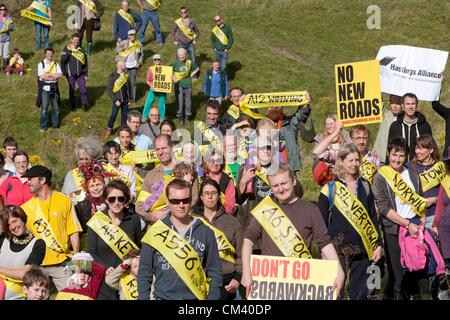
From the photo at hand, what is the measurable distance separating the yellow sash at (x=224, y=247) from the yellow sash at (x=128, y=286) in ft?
2.87

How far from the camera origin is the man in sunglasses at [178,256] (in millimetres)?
7055

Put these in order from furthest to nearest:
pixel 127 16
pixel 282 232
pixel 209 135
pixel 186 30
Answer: pixel 127 16 → pixel 186 30 → pixel 209 135 → pixel 282 232

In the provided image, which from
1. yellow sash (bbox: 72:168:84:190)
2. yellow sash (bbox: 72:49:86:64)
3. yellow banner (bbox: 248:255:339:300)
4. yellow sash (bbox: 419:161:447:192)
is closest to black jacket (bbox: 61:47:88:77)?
yellow sash (bbox: 72:49:86:64)

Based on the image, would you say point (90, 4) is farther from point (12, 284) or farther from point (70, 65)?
point (12, 284)

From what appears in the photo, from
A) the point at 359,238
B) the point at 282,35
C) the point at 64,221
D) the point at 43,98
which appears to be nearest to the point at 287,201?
the point at 359,238

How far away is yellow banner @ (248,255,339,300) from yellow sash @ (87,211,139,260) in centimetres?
169

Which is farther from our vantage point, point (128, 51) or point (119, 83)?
point (128, 51)

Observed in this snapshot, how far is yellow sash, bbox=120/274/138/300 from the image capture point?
27.0ft

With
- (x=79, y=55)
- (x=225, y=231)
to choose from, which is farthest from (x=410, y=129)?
(x=79, y=55)

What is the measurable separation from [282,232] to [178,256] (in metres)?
0.95

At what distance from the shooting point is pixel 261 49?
92.4 feet

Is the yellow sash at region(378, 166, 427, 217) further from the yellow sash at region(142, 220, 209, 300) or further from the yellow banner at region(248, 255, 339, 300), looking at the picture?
the yellow sash at region(142, 220, 209, 300)

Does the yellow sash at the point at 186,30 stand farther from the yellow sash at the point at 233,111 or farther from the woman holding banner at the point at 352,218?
the woman holding banner at the point at 352,218
